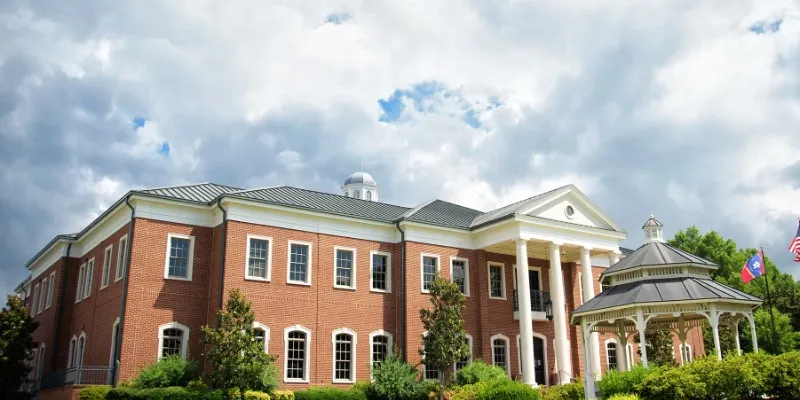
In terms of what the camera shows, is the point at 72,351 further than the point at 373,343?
Yes

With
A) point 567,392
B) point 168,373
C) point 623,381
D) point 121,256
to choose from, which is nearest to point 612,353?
point 567,392

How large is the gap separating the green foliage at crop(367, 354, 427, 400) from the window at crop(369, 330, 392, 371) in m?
2.20

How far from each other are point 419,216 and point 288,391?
38.8ft

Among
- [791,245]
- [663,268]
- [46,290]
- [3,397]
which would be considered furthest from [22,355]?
[791,245]

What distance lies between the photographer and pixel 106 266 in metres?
31.7

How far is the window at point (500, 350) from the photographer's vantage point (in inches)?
1388

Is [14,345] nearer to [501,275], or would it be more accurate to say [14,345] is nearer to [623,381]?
[501,275]

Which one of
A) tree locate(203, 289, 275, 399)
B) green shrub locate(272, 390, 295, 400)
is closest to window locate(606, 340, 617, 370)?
green shrub locate(272, 390, 295, 400)

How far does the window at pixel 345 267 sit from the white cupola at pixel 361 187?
19959 millimetres

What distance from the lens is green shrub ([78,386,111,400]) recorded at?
25094 mm

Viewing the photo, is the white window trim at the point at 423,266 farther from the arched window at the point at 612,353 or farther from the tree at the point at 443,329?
the arched window at the point at 612,353

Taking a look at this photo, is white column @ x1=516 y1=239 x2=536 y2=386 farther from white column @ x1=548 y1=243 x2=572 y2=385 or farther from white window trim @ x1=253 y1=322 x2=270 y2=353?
white window trim @ x1=253 y1=322 x2=270 y2=353

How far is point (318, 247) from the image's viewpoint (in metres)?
31.5

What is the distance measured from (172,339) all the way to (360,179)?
26944 millimetres
